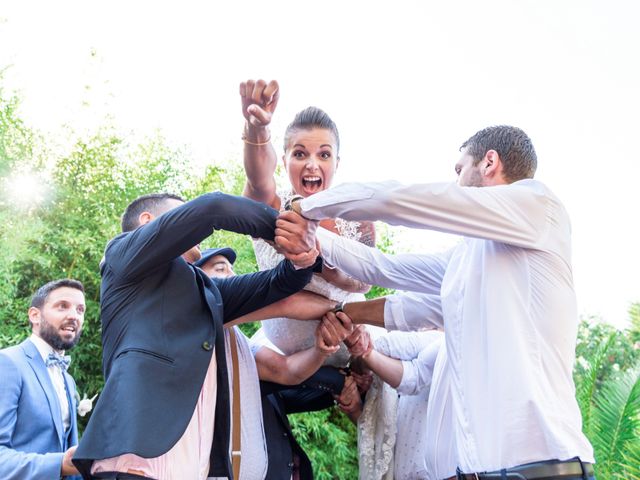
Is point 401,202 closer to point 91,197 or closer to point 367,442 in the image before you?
point 367,442

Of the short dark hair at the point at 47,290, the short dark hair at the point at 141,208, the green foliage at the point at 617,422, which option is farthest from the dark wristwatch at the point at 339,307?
the green foliage at the point at 617,422

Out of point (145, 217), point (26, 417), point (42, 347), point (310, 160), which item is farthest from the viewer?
point (42, 347)

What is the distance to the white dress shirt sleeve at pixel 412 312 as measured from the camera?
4133mm

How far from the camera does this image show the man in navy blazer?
14.8 ft

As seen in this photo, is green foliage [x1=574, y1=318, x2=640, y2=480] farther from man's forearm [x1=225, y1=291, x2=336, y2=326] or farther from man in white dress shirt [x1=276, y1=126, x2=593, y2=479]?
man in white dress shirt [x1=276, y1=126, x2=593, y2=479]

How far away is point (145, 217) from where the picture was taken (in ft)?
12.3

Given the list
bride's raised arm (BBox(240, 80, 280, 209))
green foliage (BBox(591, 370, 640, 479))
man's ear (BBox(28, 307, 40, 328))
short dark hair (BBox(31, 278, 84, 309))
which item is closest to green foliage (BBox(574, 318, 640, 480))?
green foliage (BBox(591, 370, 640, 479))

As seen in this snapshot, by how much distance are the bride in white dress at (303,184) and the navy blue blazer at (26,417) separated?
1.70 meters

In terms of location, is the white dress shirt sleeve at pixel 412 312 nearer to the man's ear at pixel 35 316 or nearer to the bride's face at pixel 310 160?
the bride's face at pixel 310 160

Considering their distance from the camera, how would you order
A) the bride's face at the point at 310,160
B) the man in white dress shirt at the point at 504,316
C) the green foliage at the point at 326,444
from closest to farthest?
1. the man in white dress shirt at the point at 504,316
2. the bride's face at the point at 310,160
3. the green foliage at the point at 326,444

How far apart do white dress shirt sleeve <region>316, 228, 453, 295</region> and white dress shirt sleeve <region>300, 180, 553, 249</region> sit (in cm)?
75

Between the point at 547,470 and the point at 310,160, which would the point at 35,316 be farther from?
the point at 547,470

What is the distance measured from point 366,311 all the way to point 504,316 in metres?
1.14

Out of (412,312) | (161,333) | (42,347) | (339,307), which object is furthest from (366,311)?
(42,347)
